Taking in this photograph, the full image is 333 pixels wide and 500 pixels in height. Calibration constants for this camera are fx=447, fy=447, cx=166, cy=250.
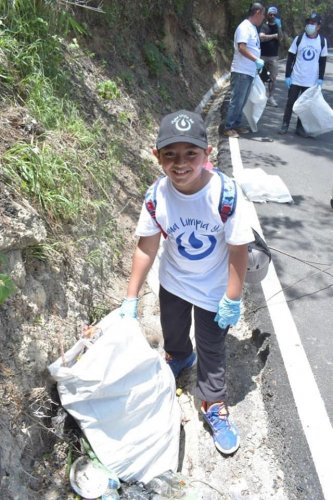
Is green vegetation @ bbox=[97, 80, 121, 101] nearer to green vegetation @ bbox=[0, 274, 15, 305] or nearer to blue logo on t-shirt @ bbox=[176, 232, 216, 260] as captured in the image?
blue logo on t-shirt @ bbox=[176, 232, 216, 260]

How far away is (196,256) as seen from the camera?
7.57 ft

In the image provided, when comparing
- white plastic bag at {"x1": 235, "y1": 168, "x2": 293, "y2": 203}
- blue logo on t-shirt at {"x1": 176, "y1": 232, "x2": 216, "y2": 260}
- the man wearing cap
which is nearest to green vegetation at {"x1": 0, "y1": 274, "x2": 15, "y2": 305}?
blue logo on t-shirt at {"x1": 176, "y1": 232, "x2": 216, "y2": 260}

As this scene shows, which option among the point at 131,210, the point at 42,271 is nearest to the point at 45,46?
the point at 131,210

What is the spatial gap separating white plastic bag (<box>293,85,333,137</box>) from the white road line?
4.16 meters

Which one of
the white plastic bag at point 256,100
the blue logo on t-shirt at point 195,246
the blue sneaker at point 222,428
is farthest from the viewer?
the white plastic bag at point 256,100

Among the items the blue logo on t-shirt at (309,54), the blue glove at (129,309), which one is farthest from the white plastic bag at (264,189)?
the blue glove at (129,309)

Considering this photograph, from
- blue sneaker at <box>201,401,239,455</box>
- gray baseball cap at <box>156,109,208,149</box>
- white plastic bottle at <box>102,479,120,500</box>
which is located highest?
gray baseball cap at <box>156,109,208,149</box>

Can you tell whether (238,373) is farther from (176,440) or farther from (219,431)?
Result: (176,440)

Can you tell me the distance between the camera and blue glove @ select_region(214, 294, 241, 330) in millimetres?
2246

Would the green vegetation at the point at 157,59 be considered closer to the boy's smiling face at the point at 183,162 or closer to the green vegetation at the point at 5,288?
the boy's smiling face at the point at 183,162

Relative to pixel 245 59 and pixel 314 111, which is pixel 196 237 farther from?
pixel 314 111

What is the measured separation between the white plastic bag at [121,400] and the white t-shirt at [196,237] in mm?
383

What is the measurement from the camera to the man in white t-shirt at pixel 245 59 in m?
6.59

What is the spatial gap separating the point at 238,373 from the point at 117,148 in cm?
279
